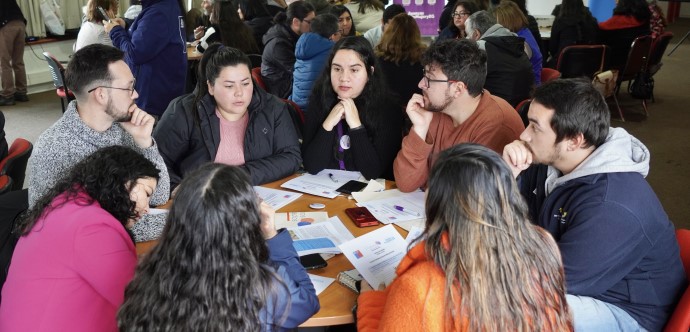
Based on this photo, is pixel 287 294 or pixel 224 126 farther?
pixel 224 126

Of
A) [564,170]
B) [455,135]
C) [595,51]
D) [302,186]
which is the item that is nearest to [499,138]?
[455,135]

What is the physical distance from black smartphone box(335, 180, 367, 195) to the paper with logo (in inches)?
17.1

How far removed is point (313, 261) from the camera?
207 cm

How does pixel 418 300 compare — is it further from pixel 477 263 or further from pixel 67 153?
pixel 67 153

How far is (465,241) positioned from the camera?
4.79 ft

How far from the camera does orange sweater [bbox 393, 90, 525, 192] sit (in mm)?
2730

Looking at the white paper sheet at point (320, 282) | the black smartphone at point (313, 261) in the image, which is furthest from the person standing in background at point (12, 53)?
the white paper sheet at point (320, 282)

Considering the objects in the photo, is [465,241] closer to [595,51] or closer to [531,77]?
[531,77]

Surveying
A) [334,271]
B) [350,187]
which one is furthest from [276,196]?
[334,271]

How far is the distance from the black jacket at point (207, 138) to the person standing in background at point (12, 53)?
504 cm

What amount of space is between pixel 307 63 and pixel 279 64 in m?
0.71

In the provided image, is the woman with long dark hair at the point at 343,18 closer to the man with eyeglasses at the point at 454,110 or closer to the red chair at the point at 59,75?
the red chair at the point at 59,75

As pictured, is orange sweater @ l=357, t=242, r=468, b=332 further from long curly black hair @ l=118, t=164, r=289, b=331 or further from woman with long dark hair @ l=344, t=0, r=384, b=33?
woman with long dark hair @ l=344, t=0, r=384, b=33

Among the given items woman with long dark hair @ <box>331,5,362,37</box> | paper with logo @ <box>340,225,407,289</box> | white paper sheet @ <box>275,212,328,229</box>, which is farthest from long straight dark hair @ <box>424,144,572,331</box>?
woman with long dark hair @ <box>331,5,362,37</box>
